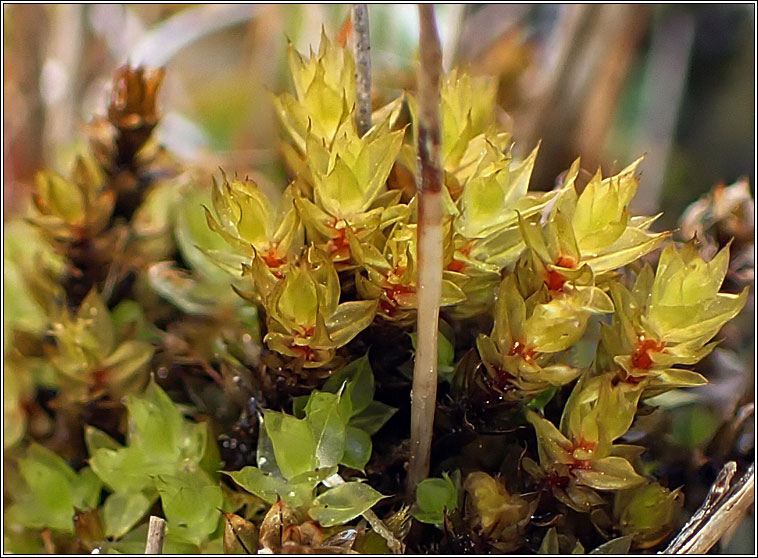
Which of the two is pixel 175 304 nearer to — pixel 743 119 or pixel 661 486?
pixel 661 486

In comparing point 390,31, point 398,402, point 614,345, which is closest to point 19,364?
point 398,402

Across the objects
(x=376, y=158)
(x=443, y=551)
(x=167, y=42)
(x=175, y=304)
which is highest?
(x=167, y=42)

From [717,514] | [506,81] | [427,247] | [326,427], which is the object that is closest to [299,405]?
[326,427]

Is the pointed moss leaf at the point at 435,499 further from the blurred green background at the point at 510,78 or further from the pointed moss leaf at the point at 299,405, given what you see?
the blurred green background at the point at 510,78

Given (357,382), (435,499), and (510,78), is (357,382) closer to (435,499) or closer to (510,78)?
(435,499)

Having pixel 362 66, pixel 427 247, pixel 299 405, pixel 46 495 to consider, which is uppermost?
pixel 362 66

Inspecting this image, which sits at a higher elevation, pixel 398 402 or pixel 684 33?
pixel 684 33

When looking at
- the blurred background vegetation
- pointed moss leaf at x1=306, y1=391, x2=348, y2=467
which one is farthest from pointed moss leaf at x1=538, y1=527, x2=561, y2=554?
the blurred background vegetation
